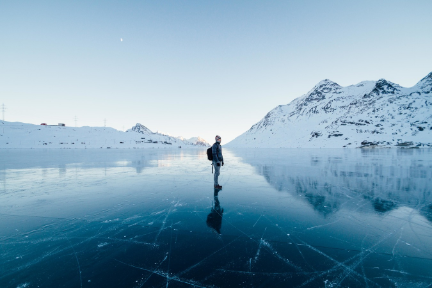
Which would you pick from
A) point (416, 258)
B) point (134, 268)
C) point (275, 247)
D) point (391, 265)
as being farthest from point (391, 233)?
point (134, 268)

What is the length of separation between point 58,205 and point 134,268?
4.80 m

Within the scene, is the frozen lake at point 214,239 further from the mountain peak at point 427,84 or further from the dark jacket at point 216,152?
the mountain peak at point 427,84

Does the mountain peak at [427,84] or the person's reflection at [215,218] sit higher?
the mountain peak at [427,84]

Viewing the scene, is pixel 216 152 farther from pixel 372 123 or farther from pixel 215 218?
pixel 372 123

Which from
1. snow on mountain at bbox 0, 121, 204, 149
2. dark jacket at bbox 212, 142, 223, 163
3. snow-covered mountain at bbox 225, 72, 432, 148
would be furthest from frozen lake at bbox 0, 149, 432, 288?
snow-covered mountain at bbox 225, 72, 432, 148

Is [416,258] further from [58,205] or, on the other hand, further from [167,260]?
[58,205]

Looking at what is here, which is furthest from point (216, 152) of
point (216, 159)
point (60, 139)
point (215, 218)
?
point (60, 139)

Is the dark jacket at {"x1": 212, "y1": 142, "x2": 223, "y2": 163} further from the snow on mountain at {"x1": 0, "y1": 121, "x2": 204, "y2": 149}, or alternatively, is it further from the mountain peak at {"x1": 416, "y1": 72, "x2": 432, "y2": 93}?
the mountain peak at {"x1": 416, "y1": 72, "x2": 432, "y2": 93}

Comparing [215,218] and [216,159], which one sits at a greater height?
[216,159]

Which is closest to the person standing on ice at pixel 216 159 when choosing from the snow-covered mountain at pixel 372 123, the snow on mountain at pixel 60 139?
the snow on mountain at pixel 60 139

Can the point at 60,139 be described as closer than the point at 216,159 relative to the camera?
No

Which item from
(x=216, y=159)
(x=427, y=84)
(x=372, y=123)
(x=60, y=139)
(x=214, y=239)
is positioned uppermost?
(x=427, y=84)

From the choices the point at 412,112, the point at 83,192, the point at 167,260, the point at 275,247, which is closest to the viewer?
the point at 167,260

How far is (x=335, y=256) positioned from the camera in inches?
134
